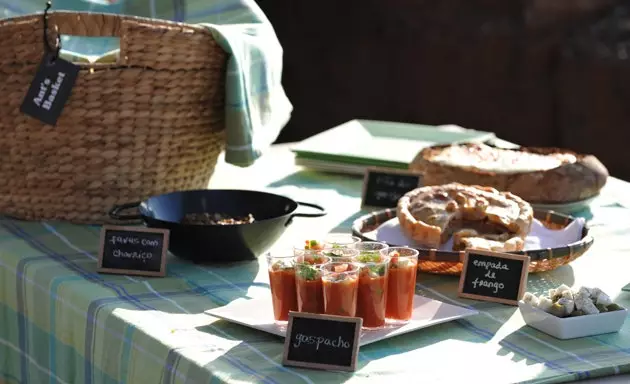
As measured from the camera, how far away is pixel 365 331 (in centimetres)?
142

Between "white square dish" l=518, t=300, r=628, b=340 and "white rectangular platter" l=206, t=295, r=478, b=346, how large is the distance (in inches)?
3.5

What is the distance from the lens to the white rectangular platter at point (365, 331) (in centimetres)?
A: 140

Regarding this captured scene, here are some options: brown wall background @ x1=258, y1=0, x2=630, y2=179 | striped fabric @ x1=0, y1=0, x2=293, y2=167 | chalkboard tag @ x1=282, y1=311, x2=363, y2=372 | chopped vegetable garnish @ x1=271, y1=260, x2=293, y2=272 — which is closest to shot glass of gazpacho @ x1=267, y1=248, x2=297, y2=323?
chopped vegetable garnish @ x1=271, y1=260, x2=293, y2=272

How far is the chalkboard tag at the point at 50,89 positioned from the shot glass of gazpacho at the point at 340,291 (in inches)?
29.1

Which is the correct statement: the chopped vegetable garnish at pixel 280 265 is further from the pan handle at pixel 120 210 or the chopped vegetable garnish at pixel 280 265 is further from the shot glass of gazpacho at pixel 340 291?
the pan handle at pixel 120 210

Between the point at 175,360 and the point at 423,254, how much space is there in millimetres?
458

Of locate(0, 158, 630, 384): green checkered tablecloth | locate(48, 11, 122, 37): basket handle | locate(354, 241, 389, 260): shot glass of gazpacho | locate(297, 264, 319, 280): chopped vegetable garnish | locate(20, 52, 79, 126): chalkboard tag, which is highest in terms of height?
locate(48, 11, 122, 37): basket handle

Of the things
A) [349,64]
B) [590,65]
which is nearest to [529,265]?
[590,65]

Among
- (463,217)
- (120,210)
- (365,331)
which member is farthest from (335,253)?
(120,210)

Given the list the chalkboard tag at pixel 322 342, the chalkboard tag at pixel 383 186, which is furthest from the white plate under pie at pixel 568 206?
the chalkboard tag at pixel 322 342

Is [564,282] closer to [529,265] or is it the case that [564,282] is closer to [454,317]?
[529,265]

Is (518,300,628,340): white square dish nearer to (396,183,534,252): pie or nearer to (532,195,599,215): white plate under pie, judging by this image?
(396,183,534,252): pie

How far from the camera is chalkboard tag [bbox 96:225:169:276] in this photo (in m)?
1.72

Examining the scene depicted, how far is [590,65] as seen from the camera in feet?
13.4
